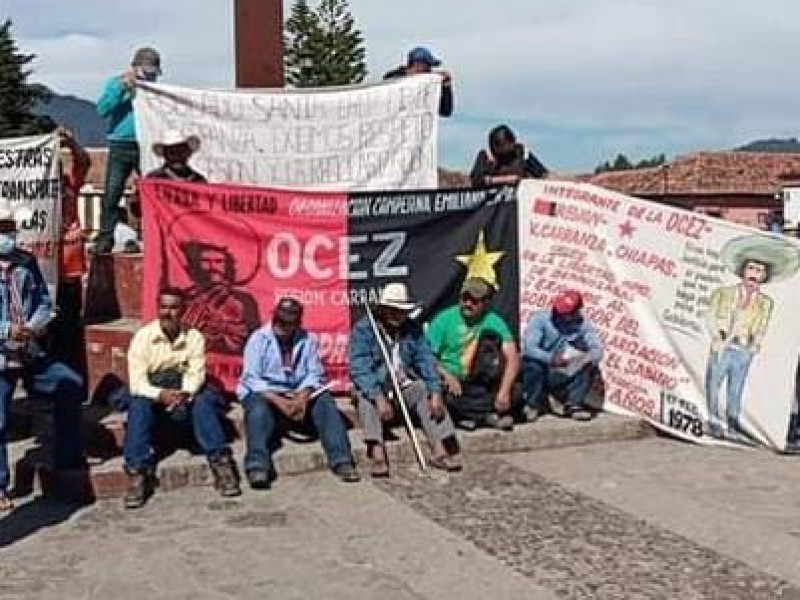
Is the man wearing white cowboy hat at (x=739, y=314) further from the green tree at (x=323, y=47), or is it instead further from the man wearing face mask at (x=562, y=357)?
the green tree at (x=323, y=47)

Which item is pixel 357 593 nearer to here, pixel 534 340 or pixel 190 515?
pixel 190 515

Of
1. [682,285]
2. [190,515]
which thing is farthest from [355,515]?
[682,285]

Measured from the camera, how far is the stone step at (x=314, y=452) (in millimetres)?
8211

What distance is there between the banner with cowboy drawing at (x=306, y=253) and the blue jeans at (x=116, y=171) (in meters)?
1.20

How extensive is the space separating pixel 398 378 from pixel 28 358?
2.47 metres

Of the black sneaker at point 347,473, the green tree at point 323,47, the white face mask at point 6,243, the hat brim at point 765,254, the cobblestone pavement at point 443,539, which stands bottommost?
the cobblestone pavement at point 443,539

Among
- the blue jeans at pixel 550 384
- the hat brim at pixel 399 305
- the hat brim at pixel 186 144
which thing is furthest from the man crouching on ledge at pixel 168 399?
the blue jeans at pixel 550 384

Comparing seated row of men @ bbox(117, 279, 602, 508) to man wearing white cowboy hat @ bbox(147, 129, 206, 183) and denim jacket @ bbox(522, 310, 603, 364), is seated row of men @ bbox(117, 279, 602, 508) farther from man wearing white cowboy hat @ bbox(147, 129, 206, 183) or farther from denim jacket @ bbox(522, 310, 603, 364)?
man wearing white cowboy hat @ bbox(147, 129, 206, 183)

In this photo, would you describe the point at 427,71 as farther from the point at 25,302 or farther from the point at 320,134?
the point at 25,302

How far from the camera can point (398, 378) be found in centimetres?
927

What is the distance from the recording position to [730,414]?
394 inches

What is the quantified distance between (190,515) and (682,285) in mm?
4253

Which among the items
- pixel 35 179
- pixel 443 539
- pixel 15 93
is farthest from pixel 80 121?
pixel 443 539

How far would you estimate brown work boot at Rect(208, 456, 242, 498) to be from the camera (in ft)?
27.1
